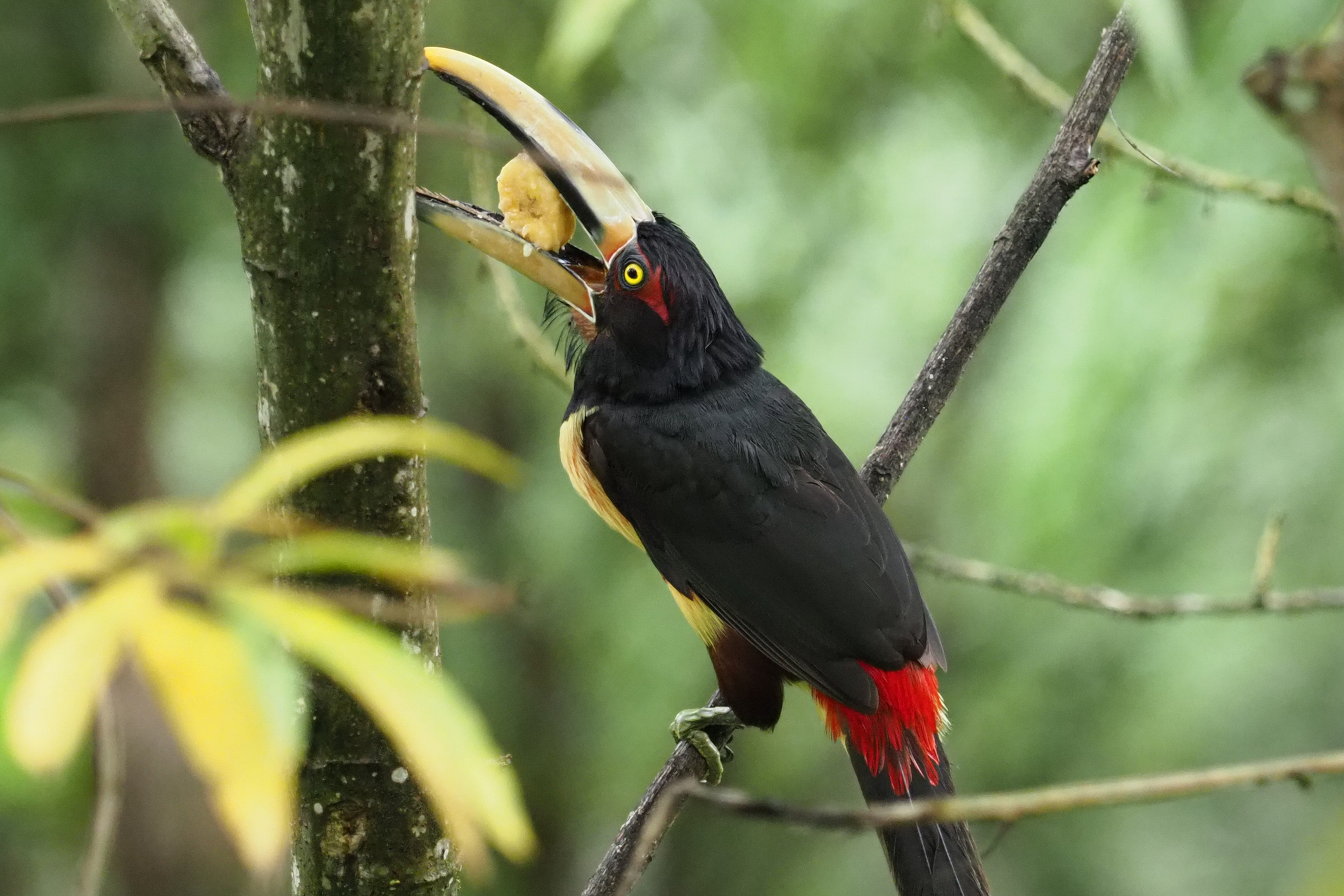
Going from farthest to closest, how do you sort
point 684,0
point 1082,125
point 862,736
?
point 684,0, point 862,736, point 1082,125

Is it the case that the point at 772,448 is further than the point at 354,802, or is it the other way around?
the point at 772,448

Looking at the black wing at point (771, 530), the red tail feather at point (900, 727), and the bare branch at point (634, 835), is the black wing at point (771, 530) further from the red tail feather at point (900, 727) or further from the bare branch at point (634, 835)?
the bare branch at point (634, 835)

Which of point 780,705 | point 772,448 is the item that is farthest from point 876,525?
point 780,705

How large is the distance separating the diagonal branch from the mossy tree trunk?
76 cm

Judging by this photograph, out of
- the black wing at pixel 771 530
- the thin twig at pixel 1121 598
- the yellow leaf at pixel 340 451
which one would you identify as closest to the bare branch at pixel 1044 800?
the yellow leaf at pixel 340 451

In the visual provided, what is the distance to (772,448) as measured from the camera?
9.19ft

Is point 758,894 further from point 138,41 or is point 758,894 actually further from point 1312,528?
point 138,41

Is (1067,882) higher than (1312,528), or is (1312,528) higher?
(1312,528)

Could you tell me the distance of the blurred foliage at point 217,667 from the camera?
0.67 metres

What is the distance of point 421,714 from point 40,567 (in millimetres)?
238

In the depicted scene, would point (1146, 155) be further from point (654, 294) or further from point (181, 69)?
point (181, 69)


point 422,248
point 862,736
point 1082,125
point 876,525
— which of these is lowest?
point 862,736

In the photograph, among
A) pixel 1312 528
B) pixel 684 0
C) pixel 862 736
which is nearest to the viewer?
pixel 862 736

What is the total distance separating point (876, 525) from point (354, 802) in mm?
1425
